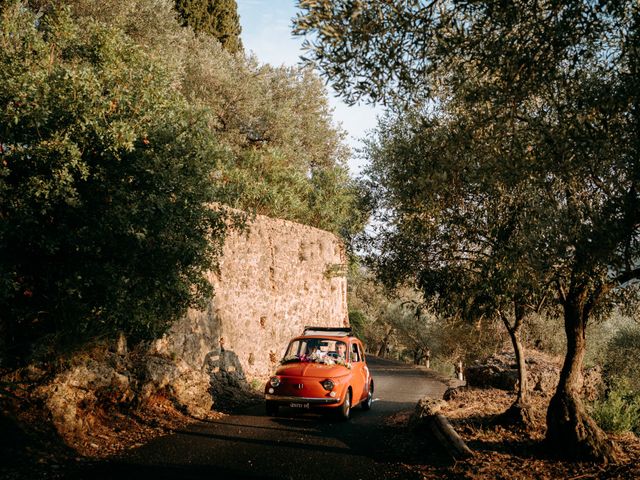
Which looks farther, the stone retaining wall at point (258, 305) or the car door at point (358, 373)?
the stone retaining wall at point (258, 305)

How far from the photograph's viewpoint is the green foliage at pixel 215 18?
30.4m

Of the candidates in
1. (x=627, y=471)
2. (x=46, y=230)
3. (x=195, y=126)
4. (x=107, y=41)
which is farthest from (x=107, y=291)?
(x=627, y=471)

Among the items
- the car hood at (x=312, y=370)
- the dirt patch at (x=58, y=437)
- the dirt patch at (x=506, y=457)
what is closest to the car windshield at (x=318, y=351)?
the car hood at (x=312, y=370)

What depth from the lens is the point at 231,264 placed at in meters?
18.6

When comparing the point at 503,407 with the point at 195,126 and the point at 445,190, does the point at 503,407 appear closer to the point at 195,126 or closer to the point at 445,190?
the point at 445,190

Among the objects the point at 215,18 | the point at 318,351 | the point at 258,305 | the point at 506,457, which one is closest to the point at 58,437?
the point at 318,351

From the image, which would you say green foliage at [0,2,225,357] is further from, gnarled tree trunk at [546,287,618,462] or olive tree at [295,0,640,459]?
gnarled tree trunk at [546,287,618,462]

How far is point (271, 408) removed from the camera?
42.0ft

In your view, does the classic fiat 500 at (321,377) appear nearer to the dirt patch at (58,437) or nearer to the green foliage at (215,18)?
the dirt patch at (58,437)

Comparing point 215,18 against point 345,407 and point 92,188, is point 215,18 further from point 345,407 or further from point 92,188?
point 345,407

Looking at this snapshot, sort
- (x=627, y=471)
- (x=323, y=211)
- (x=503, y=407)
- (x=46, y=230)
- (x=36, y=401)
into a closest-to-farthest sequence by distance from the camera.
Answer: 1. (x=627, y=471)
2. (x=46, y=230)
3. (x=36, y=401)
4. (x=503, y=407)
5. (x=323, y=211)

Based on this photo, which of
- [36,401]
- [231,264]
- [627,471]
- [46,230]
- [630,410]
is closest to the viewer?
[627,471]

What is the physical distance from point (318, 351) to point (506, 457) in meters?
6.19

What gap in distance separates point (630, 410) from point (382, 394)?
10.2 metres
